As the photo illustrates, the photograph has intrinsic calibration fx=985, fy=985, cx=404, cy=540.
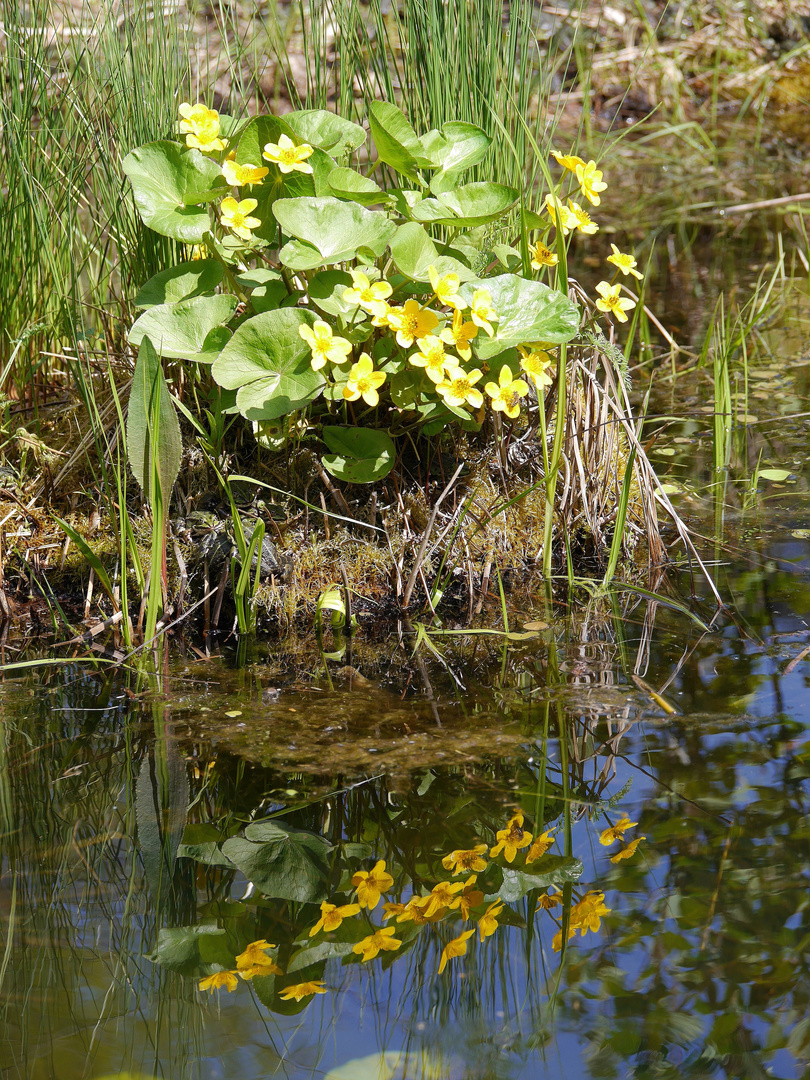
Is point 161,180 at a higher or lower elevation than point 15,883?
higher

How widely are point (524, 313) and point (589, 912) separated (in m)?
1.03

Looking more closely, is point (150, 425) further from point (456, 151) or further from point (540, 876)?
point (540, 876)

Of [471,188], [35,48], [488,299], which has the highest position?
[35,48]

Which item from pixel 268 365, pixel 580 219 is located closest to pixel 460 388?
pixel 268 365

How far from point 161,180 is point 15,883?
3.87ft

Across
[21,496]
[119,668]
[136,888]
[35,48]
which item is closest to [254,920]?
[136,888]

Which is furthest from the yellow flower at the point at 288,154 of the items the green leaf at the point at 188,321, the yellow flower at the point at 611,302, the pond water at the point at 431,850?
the pond water at the point at 431,850

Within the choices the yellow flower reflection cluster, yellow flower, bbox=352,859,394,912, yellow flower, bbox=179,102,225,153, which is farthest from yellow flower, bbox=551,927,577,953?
yellow flower, bbox=179,102,225,153

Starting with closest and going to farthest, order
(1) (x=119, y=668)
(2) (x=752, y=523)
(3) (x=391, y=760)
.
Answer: (3) (x=391, y=760) → (1) (x=119, y=668) → (2) (x=752, y=523)

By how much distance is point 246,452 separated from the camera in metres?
1.97

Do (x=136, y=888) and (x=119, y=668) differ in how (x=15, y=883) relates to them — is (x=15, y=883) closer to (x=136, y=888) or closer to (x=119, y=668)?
(x=136, y=888)

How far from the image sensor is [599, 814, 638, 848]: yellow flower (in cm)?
129

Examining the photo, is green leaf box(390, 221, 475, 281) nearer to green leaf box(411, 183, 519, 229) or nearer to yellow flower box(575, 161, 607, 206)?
green leaf box(411, 183, 519, 229)

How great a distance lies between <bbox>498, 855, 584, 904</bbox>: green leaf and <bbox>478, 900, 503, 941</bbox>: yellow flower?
2 centimetres
